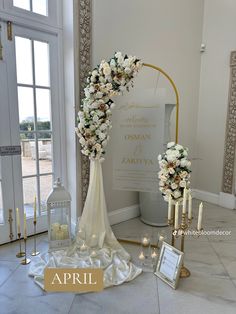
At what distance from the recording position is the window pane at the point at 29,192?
247cm

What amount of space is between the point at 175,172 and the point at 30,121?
5.05 ft

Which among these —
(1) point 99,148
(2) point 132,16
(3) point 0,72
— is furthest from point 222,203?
(3) point 0,72

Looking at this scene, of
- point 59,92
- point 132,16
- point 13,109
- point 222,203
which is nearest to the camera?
point 13,109

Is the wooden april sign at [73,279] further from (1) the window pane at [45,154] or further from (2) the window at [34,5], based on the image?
(2) the window at [34,5]

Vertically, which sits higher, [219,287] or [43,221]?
[43,221]

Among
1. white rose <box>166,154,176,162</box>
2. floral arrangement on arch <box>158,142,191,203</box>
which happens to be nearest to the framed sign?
floral arrangement on arch <box>158,142,191,203</box>

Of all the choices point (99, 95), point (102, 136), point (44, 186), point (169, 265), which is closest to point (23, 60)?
point (99, 95)

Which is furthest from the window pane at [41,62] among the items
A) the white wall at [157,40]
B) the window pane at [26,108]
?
the white wall at [157,40]

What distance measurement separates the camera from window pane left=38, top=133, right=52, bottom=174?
2.52 m

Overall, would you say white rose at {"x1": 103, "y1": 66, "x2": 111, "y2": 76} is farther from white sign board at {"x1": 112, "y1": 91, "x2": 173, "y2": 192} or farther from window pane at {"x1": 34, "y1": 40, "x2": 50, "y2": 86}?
window pane at {"x1": 34, "y1": 40, "x2": 50, "y2": 86}

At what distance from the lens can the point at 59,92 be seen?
253 cm

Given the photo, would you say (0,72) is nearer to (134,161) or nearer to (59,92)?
(59,92)

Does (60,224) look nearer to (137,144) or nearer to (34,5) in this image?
(137,144)

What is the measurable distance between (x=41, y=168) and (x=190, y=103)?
2.49 m
